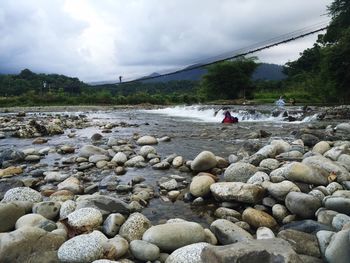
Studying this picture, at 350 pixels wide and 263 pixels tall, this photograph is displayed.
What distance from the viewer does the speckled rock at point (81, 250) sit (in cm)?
324

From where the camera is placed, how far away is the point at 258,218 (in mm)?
4297

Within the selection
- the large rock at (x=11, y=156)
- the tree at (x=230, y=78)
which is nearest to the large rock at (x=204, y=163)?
the large rock at (x=11, y=156)

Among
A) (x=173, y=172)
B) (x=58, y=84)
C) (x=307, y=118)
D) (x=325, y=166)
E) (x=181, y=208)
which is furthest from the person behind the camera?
(x=58, y=84)

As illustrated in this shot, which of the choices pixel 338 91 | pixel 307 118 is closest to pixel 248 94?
pixel 338 91

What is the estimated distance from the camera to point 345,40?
Answer: 2364 cm

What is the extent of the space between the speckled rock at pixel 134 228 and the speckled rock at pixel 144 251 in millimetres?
342

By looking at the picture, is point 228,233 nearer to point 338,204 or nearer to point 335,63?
point 338,204

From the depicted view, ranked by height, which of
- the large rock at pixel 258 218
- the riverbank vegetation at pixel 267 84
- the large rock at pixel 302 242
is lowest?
the large rock at pixel 258 218

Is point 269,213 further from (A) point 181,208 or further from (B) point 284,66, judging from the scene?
(B) point 284,66

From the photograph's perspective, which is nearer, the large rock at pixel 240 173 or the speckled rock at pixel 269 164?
the large rock at pixel 240 173

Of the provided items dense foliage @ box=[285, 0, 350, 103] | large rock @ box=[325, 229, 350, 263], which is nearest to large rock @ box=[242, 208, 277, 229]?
large rock @ box=[325, 229, 350, 263]

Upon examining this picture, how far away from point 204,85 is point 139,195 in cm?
4540

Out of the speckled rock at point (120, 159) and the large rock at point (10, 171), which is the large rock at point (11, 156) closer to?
the large rock at point (10, 171)

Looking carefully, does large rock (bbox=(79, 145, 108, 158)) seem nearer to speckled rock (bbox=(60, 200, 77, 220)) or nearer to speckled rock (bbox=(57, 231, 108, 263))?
speckled rock (bbox=(60, 200, 77, 220))
